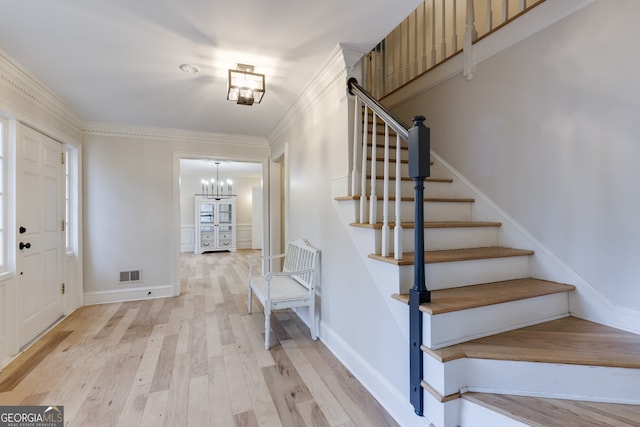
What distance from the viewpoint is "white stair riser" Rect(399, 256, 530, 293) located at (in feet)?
5.20

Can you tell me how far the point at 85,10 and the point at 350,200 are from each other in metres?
2.00

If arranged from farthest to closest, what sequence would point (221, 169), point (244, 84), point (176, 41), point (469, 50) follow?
point (221, 169), point (469, 50), point (244, 84), point (176, 41)

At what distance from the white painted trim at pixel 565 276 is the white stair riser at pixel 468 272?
108mm

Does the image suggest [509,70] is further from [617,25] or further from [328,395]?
[328,395]

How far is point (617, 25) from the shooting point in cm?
156

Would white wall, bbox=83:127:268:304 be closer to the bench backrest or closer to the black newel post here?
the bench backrest

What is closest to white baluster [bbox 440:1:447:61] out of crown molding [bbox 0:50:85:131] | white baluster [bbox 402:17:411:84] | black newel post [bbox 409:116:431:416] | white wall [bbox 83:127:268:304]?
white baluster [bbox 402:17:411:84]

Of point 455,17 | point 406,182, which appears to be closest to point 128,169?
point 406,182

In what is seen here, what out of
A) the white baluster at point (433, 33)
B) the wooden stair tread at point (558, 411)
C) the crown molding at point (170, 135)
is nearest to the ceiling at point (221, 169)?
the crown molding at point (170, 135)

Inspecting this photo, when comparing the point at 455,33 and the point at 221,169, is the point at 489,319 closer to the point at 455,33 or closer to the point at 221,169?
the point at 455,33

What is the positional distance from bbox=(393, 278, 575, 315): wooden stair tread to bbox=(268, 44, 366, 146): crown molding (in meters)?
1.62

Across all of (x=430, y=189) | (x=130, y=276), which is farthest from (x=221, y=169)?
(x=430, y=189)

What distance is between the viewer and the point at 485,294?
158cm

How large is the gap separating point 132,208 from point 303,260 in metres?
2.63
